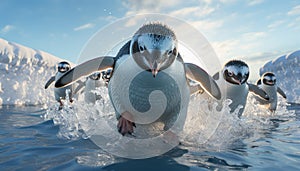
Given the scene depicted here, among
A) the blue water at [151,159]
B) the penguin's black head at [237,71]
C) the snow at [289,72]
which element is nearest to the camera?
the blue water at [151,159]

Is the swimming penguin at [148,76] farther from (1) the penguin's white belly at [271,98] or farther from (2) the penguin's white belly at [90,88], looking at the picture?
(1) the penguin's white belly at [271,98]

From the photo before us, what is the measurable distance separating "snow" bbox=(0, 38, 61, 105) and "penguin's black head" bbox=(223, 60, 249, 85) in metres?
18.3

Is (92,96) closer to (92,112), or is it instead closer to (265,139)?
(92,112)

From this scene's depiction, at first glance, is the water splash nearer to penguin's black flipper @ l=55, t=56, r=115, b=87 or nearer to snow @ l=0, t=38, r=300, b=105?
penguin's black flipper @ l=55, t=56, r=115, b=87

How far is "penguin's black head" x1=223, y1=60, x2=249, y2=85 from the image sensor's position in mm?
3657

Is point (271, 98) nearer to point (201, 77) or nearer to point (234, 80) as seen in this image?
point (234, 80)

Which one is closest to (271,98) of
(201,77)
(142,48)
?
(201,77)

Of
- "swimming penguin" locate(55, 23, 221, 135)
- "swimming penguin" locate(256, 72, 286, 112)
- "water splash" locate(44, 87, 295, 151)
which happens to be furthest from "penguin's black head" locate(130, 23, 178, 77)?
"swimming penguin" locate(256, 72, 286, 112)

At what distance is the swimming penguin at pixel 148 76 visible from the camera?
1741mm

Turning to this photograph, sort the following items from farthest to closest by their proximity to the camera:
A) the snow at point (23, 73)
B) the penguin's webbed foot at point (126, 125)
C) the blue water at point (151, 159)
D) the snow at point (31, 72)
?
1. the snow at point (23, 73)
2. the snow at point (31, 72)
3. the penguin's webbed foot at point (126, 125)
4. the blue water at point (151, 159)

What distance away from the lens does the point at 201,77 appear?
8.25 ft

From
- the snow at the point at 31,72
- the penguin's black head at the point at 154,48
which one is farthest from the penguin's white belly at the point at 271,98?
the snow at the point at 31,72

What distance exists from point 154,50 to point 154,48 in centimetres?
1

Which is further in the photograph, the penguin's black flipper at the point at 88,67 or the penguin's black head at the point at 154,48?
the penguin's black flipper at the point at 88,67
